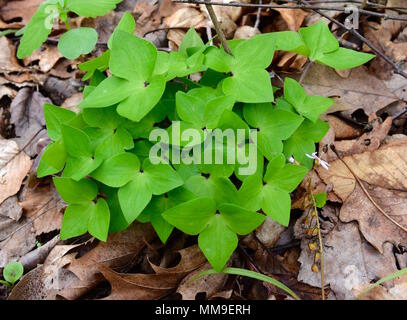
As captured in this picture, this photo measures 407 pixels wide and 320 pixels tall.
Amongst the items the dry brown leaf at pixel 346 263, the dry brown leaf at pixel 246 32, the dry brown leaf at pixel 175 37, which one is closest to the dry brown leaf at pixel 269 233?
the dry brown leaf at pixel 346 263

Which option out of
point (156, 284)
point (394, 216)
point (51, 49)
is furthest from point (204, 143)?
point (51, 49)

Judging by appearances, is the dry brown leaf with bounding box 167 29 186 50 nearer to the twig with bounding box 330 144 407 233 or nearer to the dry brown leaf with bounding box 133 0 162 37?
the dry brown leaf with bounding box 133 0 162 37

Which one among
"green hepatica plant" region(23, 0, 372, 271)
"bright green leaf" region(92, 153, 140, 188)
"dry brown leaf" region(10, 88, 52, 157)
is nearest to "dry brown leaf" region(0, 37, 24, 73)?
"dry brown leaf" region(10, 88, 52, 157)

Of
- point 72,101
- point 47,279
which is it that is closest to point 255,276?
point 47,279

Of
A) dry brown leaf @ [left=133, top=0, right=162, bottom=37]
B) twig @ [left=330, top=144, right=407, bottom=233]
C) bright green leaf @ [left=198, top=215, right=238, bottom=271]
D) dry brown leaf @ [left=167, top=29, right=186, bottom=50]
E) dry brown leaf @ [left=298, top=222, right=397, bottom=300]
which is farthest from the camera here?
dry brown leaf @ [left=133, top=0, right=162, bottom=37]

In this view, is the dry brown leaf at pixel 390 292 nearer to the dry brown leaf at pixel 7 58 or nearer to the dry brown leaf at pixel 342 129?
the dry brown leaf at pixel 342 129

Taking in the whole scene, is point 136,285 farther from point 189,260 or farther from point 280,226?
A: point 280,226

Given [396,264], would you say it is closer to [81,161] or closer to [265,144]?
[265,144]
